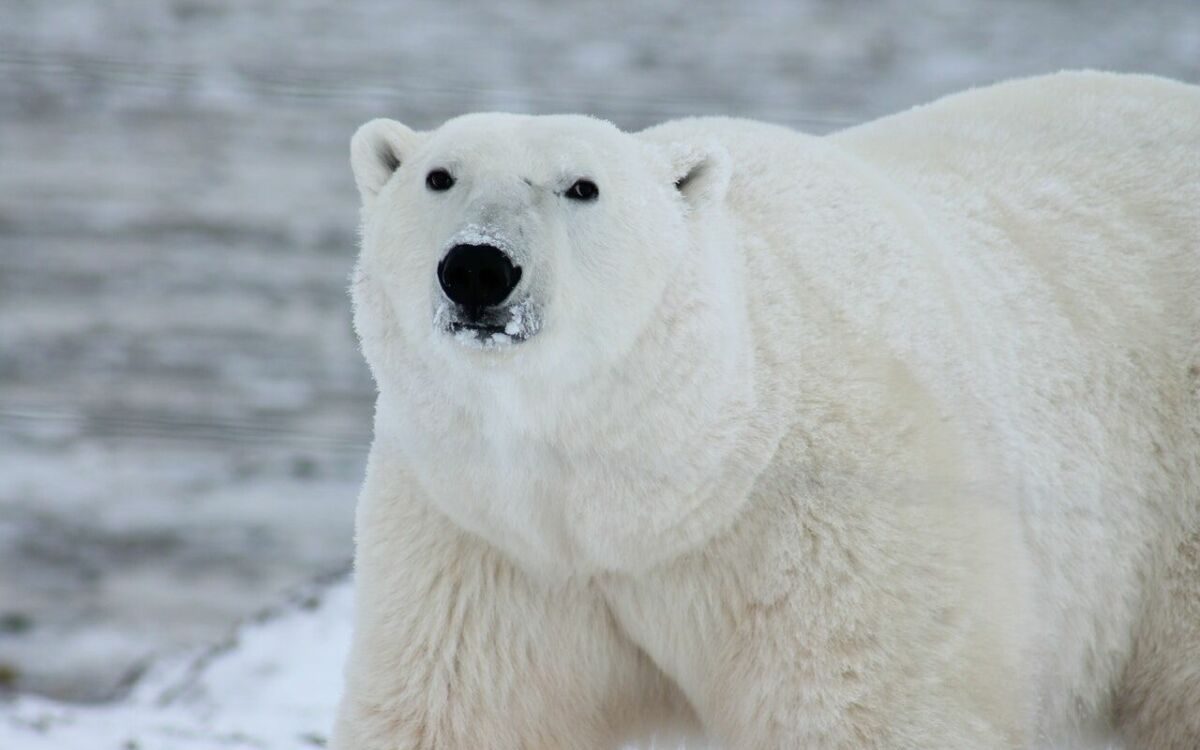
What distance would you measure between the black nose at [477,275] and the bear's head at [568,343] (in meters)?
0.07

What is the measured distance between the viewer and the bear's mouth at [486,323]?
2172 mm

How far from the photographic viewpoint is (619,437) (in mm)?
2395

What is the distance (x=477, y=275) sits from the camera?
215 centimetres

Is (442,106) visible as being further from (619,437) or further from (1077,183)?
(1077,183)

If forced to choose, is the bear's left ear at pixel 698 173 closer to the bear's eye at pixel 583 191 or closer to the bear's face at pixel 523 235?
the bear's face at pixel 523 235

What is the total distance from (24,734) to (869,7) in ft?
8.65

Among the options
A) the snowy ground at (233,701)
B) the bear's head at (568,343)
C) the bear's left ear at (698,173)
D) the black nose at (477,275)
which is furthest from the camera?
the snowy ground at (233,701)

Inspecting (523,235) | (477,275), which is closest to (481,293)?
(477,275)

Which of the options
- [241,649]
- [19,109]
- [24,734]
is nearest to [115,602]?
[241,649]

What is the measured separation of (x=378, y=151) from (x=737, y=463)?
818 mm

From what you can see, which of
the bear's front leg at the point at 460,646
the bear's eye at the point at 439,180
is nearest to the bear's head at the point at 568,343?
the bear's eye at the point at 439,180

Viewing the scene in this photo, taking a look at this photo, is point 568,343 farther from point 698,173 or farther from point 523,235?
point 698,173

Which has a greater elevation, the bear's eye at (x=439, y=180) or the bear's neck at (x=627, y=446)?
the bear's eye at (x=439, y=180)

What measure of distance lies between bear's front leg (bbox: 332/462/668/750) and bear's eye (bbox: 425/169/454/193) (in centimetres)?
56
